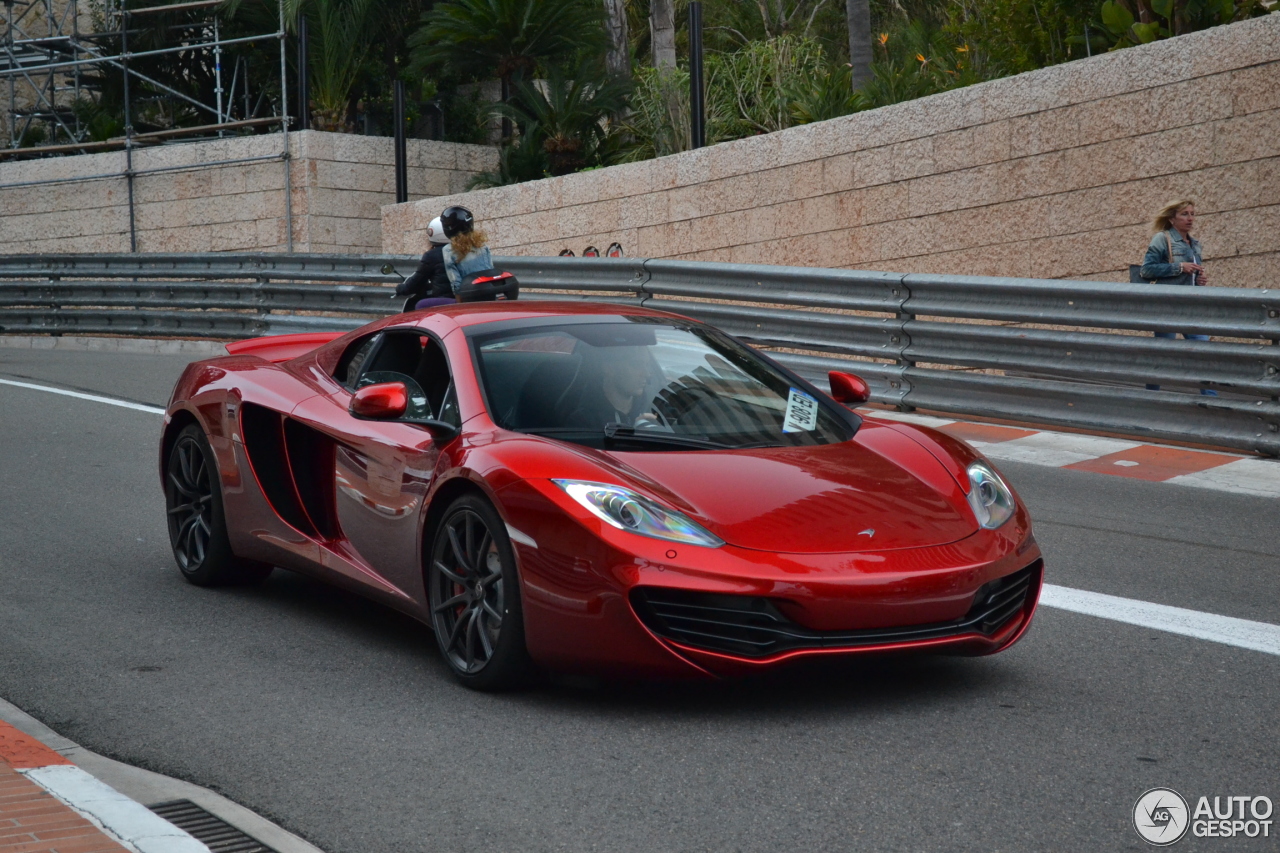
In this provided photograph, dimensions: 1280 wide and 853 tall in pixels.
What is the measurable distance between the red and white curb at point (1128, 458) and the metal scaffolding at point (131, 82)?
1566 centimetres

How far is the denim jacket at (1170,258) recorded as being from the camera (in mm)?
11750

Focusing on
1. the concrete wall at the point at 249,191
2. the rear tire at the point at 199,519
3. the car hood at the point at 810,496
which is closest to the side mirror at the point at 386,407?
the car hood at the point at 810,496

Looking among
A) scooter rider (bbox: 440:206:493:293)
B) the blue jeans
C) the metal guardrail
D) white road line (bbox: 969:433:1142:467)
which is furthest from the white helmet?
the blue jeans

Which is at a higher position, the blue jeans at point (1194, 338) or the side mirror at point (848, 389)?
the side mirror at point (848, 389)

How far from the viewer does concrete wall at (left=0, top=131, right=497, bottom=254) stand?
78.6 ft

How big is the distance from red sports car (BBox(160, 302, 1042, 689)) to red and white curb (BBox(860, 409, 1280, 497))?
3720 mm

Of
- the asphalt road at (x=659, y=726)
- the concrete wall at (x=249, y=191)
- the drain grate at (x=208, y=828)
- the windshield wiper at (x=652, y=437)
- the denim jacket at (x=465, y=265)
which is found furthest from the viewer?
the concrete wall at (x=249, y=191)

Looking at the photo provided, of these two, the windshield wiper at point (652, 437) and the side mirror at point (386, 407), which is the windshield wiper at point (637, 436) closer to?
the windshield wiper at point (652, 437)

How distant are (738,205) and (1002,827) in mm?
13693

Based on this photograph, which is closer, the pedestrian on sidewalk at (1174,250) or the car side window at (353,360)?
the car side window at (353,360)

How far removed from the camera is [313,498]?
5957 millimetres

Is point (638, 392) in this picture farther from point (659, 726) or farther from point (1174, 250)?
point (1174, 250)

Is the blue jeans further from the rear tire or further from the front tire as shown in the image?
the front tire

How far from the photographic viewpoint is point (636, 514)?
4.60m
